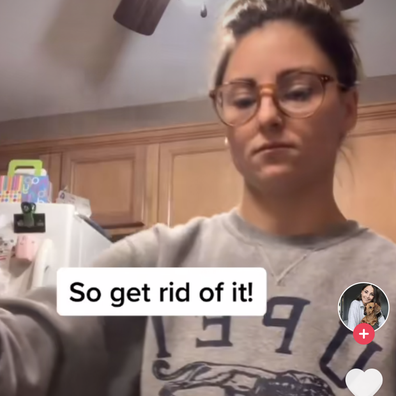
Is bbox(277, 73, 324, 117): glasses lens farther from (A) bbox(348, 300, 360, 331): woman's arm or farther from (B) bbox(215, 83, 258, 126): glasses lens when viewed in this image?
(A) bbox(348, 300, 360, 331): woman's arm

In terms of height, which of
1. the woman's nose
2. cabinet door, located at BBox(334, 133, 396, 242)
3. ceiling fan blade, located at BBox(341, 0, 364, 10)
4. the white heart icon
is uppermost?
ceiling fan blade, located at BBox(341, 0, 364, 10)

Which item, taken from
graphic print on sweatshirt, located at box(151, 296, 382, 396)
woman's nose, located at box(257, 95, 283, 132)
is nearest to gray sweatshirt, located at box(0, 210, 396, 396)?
graphic print on sweatshirt, located at box(151, 296, 382, 396)

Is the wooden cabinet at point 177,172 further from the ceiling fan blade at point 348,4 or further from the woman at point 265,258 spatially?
the ceiling fan blade at point 348,4

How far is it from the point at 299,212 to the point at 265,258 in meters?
0.07

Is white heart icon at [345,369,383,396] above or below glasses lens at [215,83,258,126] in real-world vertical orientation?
below

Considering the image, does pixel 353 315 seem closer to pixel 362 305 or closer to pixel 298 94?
pixel 362 305

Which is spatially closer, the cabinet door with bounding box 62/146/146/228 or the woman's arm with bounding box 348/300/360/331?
the woman's arm with bounding box 348/300/360/331

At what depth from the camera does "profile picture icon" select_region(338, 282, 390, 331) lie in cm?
59

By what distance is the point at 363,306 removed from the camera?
597mm

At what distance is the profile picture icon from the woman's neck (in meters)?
0.08

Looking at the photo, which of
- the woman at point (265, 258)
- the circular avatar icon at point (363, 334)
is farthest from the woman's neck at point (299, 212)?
the circular avatar icon at point (363, 334)

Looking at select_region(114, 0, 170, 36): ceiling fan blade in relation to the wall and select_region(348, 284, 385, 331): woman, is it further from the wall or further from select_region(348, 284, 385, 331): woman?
select_region(348, 284, 385, 331): woman

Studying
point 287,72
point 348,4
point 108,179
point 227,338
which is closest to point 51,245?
point 108,179

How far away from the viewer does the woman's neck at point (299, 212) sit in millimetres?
635
